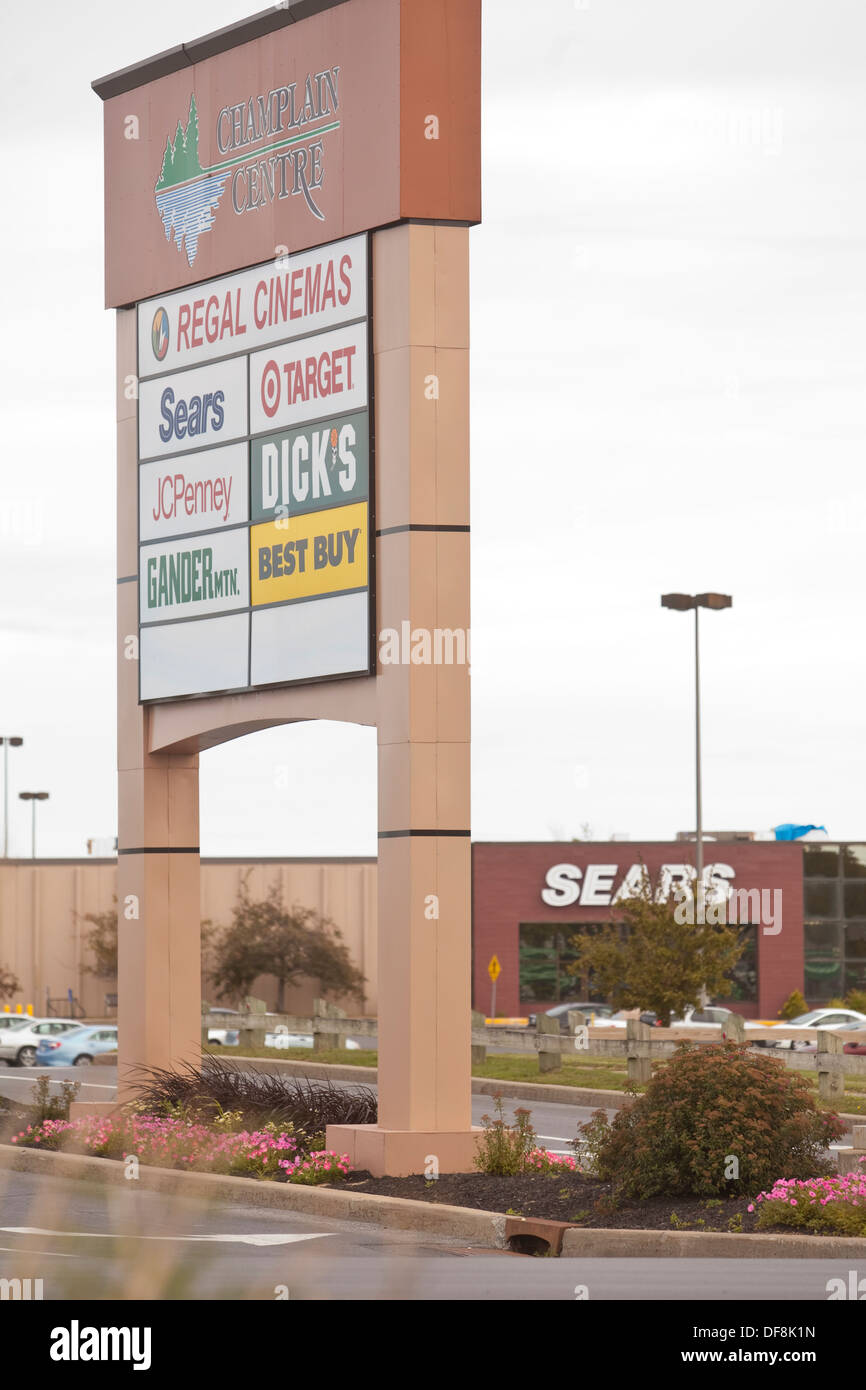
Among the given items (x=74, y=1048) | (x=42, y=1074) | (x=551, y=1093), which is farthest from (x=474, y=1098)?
(x=74, y=1048)

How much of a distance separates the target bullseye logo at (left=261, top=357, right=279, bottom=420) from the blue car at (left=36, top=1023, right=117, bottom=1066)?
86.0 feet

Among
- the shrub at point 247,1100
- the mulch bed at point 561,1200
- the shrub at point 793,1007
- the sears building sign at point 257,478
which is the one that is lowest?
the shrub at point 793,1007

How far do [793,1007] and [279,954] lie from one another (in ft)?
54.2

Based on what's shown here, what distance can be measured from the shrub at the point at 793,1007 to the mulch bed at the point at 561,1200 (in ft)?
143

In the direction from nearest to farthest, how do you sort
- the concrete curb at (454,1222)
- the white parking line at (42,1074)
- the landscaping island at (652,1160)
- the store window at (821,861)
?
the concrete curb at (454,1222)
the landscaping island at (652,1160)
the white parking line at (42,1074)
the store window at (821,861)

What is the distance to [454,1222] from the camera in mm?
13695

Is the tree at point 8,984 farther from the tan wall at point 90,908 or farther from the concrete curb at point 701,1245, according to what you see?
the concrete curb at point 701,1245

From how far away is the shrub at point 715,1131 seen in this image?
1344 centimetres

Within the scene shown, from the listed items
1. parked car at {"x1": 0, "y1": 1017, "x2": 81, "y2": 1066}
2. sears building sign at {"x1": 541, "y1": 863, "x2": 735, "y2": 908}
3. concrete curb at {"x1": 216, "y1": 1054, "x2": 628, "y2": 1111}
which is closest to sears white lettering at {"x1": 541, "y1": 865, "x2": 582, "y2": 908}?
sears building sign at {"x1": 541, "y1": 863, "x2": 735, "y2": 908}

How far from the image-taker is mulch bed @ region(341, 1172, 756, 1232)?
13.0 metres
